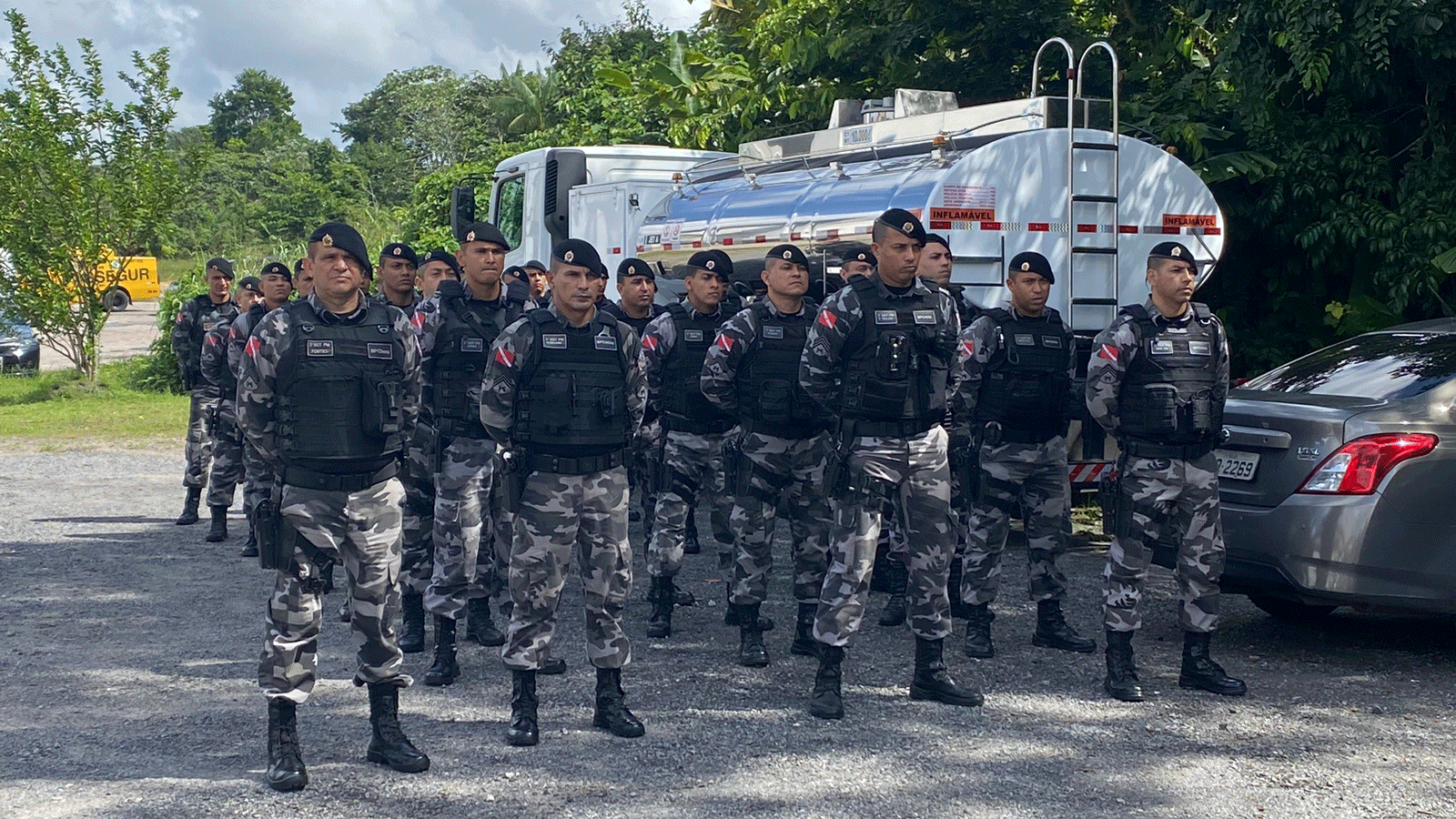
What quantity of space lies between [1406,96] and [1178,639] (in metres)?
7.44

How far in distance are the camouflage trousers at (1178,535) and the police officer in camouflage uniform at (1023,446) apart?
0.88 metres

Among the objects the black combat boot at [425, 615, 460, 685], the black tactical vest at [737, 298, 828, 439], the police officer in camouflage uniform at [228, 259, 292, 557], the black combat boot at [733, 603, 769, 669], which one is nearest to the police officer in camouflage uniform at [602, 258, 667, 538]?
the black tactical vest at [737, 298, 828, 439]

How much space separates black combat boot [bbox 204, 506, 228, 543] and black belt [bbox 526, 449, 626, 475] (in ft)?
18.6

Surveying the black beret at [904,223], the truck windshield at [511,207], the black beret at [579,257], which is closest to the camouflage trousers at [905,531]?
the black beret at [904,223]

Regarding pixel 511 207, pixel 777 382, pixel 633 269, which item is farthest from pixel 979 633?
pixel 511 207

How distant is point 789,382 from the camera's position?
6816mm

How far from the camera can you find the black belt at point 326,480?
5.05 metres

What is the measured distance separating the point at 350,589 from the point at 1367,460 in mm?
4190

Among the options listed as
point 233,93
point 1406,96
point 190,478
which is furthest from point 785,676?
point 233,93

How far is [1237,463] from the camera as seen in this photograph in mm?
6484

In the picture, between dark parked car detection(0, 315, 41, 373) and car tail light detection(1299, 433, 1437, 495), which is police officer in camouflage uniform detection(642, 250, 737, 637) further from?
dark parked car detection(0, 315, 41, 373)

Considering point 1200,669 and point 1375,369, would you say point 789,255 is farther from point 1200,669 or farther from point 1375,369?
point 1375,369

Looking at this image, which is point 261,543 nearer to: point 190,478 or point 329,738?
point 329,738

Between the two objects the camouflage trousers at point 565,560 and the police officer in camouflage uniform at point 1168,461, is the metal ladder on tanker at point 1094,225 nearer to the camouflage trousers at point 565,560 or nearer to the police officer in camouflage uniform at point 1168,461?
the police officer in camouflage uniform at point 1168,461
